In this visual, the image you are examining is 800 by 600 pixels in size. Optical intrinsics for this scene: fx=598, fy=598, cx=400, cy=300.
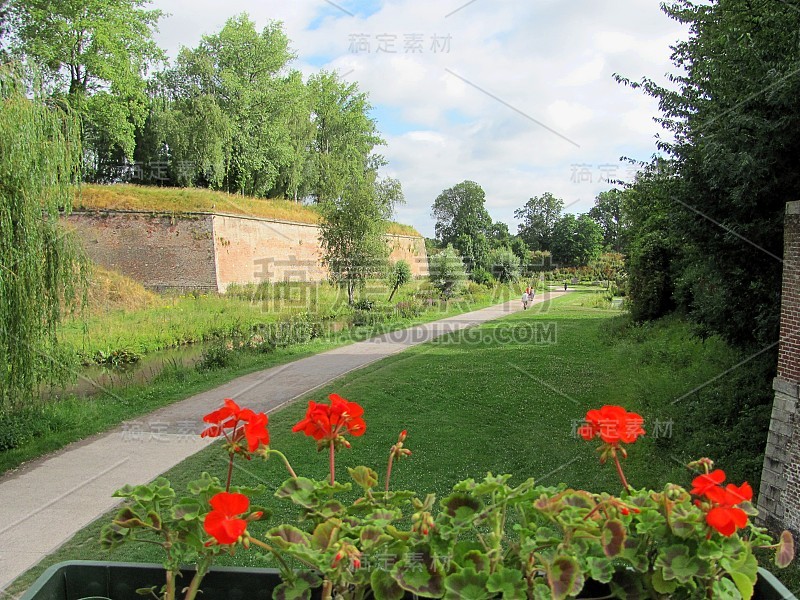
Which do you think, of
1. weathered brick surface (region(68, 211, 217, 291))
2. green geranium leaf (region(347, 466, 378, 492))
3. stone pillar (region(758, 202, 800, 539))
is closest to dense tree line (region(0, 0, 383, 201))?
weathered brick surface (region(68, 211, 217, 291))

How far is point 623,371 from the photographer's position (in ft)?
42.4

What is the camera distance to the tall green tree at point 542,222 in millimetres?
64812

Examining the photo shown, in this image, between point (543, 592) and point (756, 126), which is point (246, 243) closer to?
point (756, 126)

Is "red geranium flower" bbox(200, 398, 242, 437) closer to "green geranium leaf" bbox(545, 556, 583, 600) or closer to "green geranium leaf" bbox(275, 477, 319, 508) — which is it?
"green geranium leaf" bbox(275, 477, 319, 508)

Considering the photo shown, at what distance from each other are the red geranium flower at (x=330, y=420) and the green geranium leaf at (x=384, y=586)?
0.43 m

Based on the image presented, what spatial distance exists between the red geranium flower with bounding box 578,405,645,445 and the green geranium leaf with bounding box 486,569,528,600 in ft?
1.62

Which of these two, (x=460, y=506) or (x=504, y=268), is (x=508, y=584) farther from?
(x=504, y=268)

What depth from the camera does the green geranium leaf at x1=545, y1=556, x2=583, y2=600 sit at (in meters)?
1.43

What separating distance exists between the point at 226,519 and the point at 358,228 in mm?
22914

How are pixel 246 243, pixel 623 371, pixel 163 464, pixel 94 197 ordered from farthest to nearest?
1. pixel 246 243
2. pixel 94 197
3. pixel 623 371
4. pixel 163 464

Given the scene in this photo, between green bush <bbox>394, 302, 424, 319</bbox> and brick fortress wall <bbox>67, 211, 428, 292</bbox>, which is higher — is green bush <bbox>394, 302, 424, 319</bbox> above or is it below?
below

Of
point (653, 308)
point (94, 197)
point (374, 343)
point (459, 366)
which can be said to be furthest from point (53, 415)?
point (94, 197)

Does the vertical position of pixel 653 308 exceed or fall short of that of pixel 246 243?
it falls short

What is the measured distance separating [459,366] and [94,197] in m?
23.3
